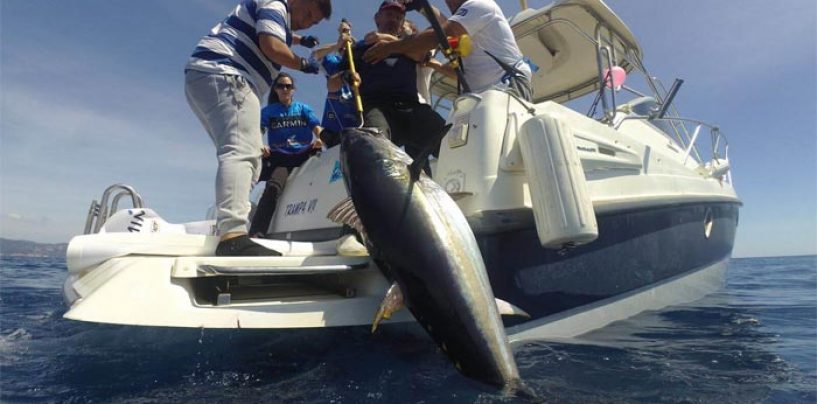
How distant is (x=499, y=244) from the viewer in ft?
7.96

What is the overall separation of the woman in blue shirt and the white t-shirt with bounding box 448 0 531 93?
1903 millimetres

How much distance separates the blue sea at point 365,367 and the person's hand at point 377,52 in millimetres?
1928

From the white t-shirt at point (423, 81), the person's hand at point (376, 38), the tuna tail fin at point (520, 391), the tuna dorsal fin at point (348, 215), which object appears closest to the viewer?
the tuna tail fin at point (520, 391)

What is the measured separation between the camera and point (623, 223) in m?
3.04

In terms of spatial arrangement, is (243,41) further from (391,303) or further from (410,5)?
(391,303)

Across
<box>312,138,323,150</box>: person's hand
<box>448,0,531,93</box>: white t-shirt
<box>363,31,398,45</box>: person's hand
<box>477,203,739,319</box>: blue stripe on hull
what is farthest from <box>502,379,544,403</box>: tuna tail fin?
<box>312,138,323,150</box>: person's hand

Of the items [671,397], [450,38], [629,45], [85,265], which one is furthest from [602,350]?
[629,45]

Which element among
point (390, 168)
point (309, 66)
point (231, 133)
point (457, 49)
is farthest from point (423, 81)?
point (390, 168)

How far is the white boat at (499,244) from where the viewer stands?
1.94 metres

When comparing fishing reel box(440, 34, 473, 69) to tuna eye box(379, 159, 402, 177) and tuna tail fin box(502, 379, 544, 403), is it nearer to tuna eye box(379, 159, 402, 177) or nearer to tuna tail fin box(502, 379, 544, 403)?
tuna eye box(379, 159, 402, 177)

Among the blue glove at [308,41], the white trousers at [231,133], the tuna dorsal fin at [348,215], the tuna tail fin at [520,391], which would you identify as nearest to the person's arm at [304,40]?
A: the blue glove at [308,41]

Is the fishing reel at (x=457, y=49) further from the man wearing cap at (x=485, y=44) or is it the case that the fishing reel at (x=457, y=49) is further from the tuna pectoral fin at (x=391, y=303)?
the tuna pectoral fin at (x=391, y=303)

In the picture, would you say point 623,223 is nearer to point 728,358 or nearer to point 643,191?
point 643,191

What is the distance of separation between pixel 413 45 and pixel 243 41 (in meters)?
1.15
